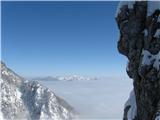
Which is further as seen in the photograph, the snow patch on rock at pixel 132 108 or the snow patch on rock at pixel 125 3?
the snow patch on rock at pixel 132 108

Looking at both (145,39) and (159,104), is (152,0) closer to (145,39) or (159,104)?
(145,39)

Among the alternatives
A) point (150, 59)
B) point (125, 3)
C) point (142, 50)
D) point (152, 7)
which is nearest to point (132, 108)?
point (142, 50)

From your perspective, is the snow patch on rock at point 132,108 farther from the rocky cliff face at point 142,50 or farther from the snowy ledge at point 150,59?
the snowy ledge at point 150,59

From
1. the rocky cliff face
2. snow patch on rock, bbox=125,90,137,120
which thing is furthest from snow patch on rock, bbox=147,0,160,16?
snow patch on rock, bbox=125,90,137,120

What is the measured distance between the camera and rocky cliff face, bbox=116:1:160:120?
4241 cm

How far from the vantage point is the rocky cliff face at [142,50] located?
42.4 m

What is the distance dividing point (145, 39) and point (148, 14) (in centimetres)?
316

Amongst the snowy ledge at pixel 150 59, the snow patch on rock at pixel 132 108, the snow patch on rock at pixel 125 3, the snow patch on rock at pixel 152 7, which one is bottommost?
the snow patch on rock at pixel 132 108

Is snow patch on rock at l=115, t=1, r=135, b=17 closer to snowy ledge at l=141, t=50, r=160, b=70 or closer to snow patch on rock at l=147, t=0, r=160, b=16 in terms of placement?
snow patch on rock at l=147, t=0, r=160, b=16

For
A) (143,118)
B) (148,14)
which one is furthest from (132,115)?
(148,14)

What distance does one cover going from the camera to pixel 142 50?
44562mm

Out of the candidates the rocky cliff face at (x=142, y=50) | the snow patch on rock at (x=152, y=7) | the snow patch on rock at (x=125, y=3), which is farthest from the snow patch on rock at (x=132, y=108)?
the snow patch on rock at (x=152, y=7)

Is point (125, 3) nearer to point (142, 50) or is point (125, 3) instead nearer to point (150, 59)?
point (142, 50)

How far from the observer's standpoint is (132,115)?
47.9m
